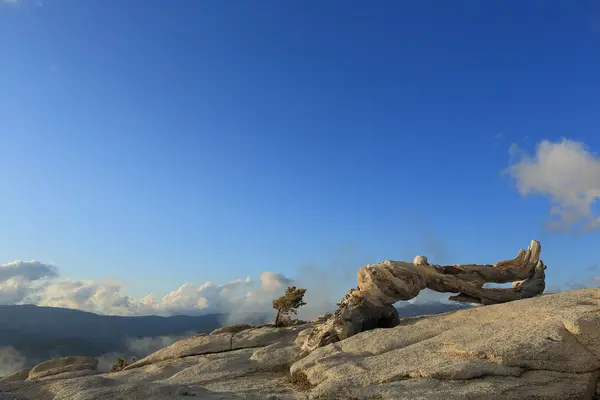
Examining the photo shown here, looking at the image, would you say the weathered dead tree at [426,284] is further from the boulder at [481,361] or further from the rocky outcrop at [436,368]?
the boulder at [481,361]

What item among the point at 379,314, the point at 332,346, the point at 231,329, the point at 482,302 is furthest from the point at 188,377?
the point at 482,302

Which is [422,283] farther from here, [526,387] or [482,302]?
[526,387]

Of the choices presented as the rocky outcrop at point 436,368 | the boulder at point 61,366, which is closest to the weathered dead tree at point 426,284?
the rocky outcrop at point 436,368

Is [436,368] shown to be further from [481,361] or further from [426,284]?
[426,284]

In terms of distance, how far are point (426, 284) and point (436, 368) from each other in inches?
782

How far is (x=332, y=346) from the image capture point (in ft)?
98.3

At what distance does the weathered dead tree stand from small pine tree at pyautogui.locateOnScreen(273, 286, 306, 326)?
65.3 feet

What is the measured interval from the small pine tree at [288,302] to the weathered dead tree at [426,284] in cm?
1991

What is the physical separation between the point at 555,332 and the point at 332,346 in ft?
44.7

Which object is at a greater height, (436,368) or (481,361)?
(481,361)

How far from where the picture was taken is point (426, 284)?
4069 centimetres

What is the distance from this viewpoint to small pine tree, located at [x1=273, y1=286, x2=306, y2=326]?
2290 inches

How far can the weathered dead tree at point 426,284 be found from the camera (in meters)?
38.9

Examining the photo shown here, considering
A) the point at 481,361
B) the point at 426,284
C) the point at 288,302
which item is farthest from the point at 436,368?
the point at 288,302
